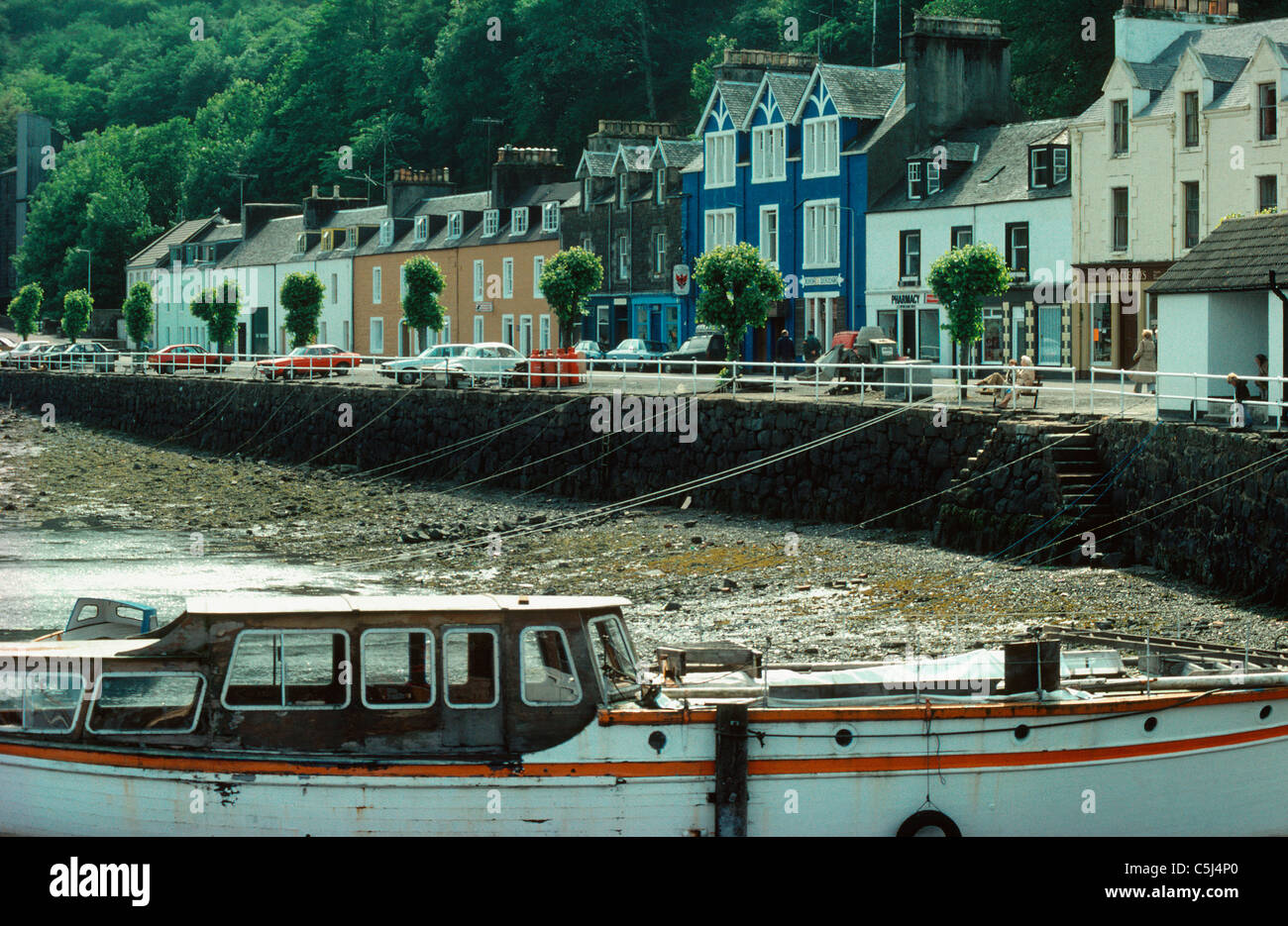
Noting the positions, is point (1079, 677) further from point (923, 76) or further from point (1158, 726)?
point (923, 76)

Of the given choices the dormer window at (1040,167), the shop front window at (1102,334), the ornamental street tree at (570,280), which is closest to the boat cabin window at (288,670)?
the shop front window at (1102,334)

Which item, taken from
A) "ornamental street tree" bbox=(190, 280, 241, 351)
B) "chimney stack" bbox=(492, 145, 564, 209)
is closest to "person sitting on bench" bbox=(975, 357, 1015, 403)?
"chimney stack" bbox=(492, 145, 564, 209)

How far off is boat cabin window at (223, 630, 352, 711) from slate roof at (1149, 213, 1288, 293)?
56.0 feet

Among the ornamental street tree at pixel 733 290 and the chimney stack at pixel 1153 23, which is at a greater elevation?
the chimney stack at pixel 1153 23

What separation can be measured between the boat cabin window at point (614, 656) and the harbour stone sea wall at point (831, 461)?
1100cm

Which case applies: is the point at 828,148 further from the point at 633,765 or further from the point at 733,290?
the point at 633,765

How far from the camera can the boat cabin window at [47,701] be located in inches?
464

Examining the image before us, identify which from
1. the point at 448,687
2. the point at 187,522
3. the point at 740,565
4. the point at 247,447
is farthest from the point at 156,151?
the point at 448,687

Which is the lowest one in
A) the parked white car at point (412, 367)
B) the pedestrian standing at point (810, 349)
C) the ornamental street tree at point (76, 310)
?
the parked white car at point (412, 367)

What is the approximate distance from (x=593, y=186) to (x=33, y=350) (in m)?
34.7

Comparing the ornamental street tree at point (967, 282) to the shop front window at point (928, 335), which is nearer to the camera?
the ornamental street tree at point (967, 282)

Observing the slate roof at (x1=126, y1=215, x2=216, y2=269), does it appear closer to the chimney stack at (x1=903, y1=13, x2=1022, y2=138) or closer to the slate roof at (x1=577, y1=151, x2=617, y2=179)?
the slate roof at (x1=577, y1=151, x2=617, y2=179)

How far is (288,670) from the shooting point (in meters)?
11.7

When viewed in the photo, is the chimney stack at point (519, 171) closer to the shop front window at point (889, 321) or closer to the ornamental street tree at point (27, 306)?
the shop front window at point (889, 321)
